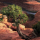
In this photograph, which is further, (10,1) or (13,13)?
(10,1)

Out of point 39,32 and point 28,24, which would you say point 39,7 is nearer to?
point 28,24

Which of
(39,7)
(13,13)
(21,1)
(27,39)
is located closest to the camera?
(13,13)

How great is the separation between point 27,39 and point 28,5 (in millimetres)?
22439

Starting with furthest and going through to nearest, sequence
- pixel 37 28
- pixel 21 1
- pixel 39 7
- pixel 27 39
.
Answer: pixel 21 1 → pixel 39 7 → pixel 37 28 → pixel 27 39

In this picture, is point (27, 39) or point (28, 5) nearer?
point (27, 39)

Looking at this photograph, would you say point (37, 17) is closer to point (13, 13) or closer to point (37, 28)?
point (37, 28)

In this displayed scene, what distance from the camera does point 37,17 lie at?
66.4 ft

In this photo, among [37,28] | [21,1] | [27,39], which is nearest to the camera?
[27,39]

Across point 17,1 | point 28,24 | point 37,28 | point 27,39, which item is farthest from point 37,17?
point 17,1

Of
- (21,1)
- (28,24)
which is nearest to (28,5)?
(21,1)

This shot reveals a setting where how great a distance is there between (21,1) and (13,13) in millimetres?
23995

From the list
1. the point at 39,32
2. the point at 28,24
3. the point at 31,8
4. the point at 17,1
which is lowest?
the point at 28,24

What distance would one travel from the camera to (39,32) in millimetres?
11312

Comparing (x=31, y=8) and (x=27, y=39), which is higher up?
(x=31, y=8)
